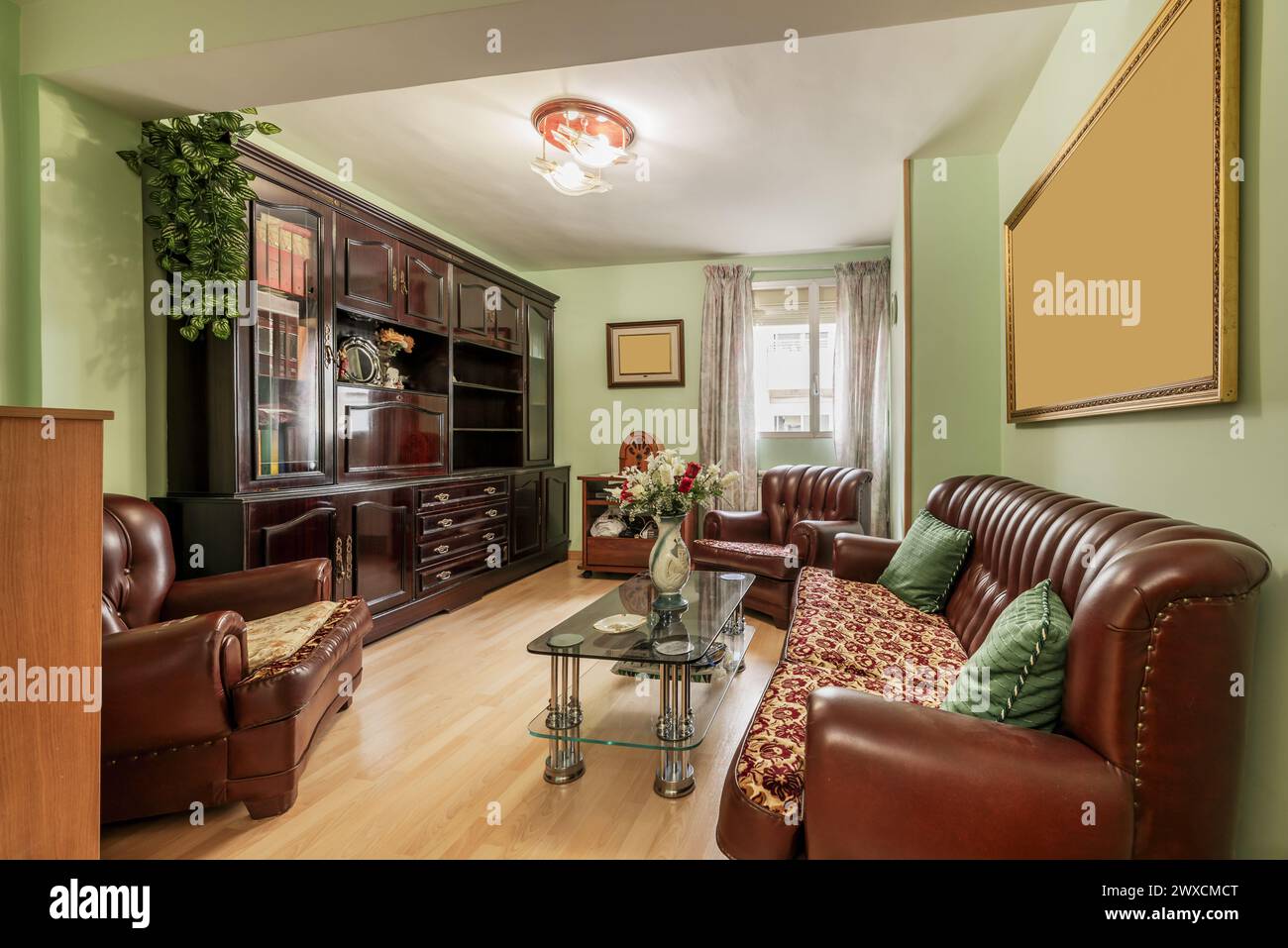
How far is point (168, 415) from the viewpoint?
2.60m

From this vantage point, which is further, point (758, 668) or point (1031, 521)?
point (758, 668)

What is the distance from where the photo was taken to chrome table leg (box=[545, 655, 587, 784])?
201cm

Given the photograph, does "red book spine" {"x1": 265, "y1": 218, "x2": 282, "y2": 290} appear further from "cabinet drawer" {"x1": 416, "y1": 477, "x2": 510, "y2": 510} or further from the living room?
"cabinet drawer" {"x1": 416, "y1": 477, "x2": 510, "y2": 510}

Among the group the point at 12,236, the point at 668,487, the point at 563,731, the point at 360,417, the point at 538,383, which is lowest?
the point at 563,731

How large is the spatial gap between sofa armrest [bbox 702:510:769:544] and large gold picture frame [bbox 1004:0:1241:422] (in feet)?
7.44

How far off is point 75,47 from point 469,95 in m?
1.35

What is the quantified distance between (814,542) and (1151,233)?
237cm

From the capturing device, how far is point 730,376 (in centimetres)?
528

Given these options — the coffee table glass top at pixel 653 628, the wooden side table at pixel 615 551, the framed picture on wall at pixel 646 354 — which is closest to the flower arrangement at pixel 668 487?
the coffee table glass top at pixel 653 628

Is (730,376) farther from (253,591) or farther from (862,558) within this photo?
(253,591)

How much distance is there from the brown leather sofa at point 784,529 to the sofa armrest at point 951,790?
251 centimetres

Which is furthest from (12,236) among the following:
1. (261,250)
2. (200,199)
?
(261,250)
